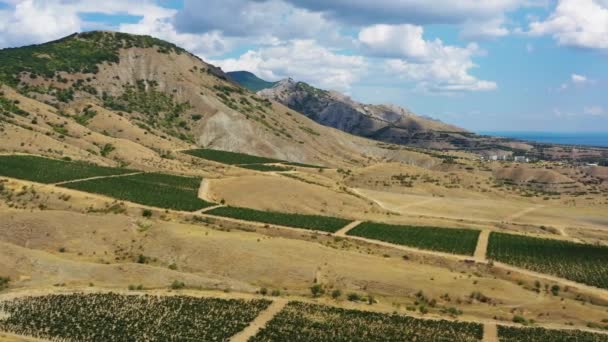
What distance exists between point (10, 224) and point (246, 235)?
29.6 metres

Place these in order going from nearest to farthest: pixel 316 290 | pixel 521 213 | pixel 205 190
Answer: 1. pixel 316 290
2. pixel 205 190
3. pixel 521 213

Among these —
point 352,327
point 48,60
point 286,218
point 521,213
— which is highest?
point 48,60

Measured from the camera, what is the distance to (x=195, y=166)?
13988 centimetres

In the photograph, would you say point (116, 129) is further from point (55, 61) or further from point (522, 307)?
point (522, 307)

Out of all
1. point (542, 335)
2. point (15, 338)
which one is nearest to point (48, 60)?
point (15, 338)

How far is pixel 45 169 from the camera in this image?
4070 inches

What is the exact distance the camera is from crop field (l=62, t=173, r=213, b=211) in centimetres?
9575

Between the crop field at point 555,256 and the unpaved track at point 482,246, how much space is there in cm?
67

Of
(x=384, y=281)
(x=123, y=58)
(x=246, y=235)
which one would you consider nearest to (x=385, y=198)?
(x=246, y=235)

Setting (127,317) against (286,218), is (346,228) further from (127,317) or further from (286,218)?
(127,317)

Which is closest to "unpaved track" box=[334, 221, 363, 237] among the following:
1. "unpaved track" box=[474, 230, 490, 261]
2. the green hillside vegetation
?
"unpaved track" box=[474, 230, 490, 261]

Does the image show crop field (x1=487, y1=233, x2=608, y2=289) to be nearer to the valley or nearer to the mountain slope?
the valley

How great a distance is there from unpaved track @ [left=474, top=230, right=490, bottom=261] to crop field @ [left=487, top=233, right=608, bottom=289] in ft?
2.20

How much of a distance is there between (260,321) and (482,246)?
42.3 metres
